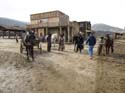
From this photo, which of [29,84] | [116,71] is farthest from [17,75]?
[116,71]

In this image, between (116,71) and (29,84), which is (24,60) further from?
(116,71)

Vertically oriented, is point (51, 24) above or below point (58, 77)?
above

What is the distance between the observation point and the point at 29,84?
29.5 ft

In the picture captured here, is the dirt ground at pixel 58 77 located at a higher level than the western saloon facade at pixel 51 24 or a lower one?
lower

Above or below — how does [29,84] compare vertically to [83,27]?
below

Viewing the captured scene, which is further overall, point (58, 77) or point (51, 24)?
point (51, 24)

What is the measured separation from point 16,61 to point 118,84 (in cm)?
690

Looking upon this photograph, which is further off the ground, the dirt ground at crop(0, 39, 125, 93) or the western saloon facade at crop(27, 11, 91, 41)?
the western saloon facade at crop(27, 11, 91, 41)

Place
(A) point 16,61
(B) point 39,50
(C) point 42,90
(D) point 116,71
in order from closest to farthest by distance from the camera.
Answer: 1. (C) point 42,90
2. (D) point 116,71
3. (A) point 16,61
4. (B) point 39,50

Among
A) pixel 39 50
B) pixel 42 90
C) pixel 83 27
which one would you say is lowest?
pixel 42 90

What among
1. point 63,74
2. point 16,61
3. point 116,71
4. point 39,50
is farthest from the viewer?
point 39,50

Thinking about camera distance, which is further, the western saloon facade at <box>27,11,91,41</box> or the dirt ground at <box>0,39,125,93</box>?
the western saloon facade at <box>27,11,91,41</box>

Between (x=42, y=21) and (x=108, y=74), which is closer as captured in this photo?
(x=108, y=74)

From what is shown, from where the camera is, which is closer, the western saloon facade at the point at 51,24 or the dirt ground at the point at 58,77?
the dirt ground at the point at 58,77
